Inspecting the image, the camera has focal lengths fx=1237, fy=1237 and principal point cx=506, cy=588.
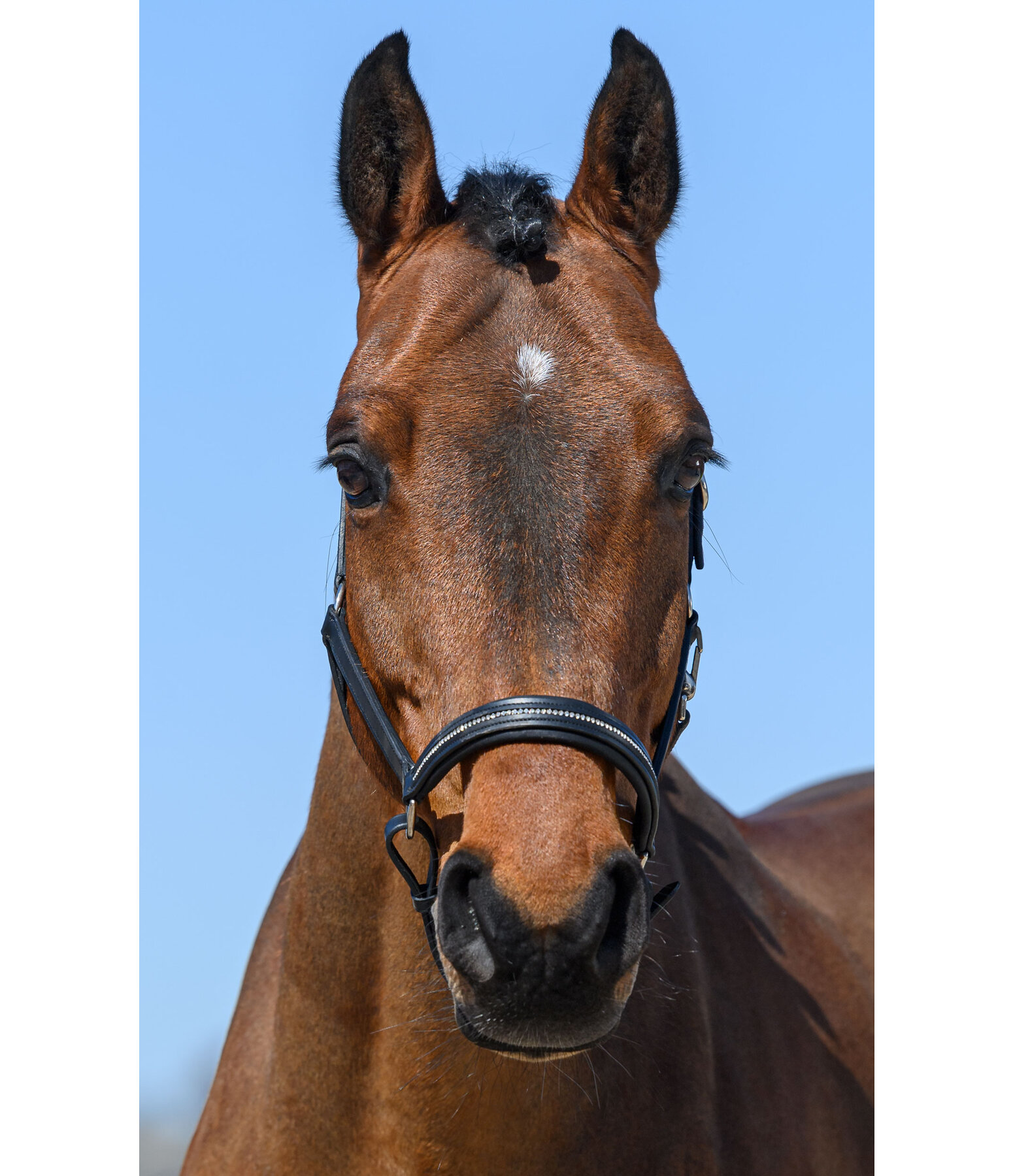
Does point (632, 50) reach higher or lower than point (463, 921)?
higher

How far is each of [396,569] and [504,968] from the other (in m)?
0.94

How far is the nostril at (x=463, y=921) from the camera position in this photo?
225 cm

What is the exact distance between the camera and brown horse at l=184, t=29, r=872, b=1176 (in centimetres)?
230

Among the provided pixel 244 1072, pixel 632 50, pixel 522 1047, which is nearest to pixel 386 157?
pixel 632 50

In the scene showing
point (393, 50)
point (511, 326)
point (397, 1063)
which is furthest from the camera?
point (393, 50)

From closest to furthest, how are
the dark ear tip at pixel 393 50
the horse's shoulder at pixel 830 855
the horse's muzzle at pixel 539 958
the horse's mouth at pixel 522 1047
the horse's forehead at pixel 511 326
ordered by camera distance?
the horse's muzzle at pixel 539 958, the horse's mouth at pixel 522 1047, the horse's forehead at pixel 511 326, the dark ear tip at pixel 393 50, the horse's shoulder at pixel 830 855

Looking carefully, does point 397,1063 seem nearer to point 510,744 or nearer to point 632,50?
point 510,744

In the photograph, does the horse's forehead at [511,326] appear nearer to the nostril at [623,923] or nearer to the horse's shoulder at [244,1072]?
the nostril at [623,923]

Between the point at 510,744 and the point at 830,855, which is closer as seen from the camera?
the point at 510,744

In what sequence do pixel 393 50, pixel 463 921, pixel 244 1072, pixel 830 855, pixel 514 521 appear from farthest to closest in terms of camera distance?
pixel 830 855 < pixel 244 1072 < pixel 393 50 < pixel 514 521 < pixel 463 921

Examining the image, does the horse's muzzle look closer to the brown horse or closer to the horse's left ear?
the brown horse

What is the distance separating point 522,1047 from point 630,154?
241 cm

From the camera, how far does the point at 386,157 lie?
3363 mm

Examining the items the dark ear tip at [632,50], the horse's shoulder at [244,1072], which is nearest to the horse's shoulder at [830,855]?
the horse's shoulder at [244,1072]
